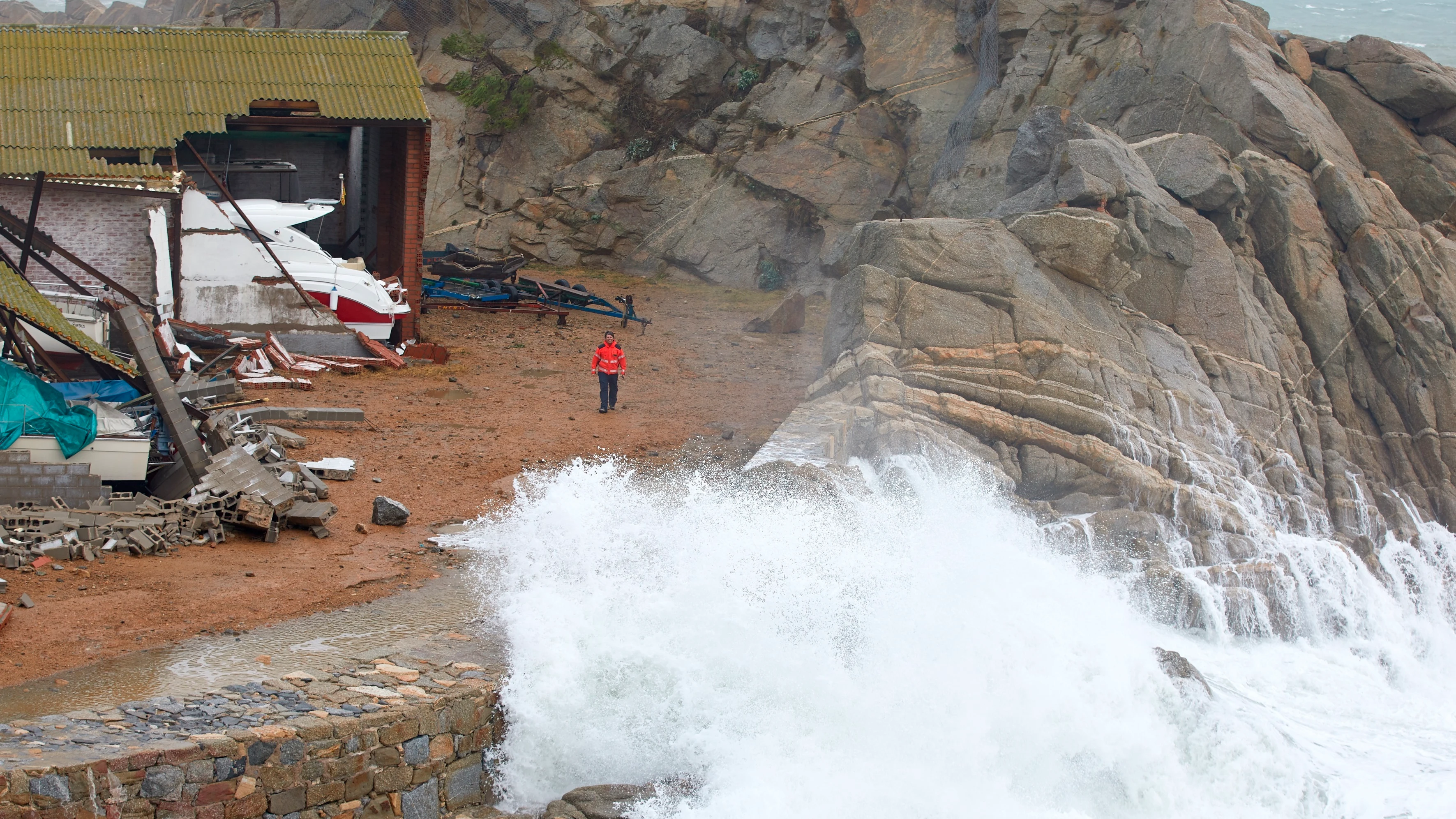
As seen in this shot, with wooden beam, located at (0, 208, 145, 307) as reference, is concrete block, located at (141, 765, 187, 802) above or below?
below

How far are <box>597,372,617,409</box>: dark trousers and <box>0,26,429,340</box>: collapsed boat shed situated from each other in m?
4.25

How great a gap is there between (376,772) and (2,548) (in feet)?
13.2

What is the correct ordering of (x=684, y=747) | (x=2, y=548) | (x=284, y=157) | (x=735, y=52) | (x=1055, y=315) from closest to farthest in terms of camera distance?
(x=684, y=747), (x=2, y=548), (x=1055, y=315), (x=284, y=157), (x=735, y=52)

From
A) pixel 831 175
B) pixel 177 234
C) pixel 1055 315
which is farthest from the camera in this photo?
pixel 831 175

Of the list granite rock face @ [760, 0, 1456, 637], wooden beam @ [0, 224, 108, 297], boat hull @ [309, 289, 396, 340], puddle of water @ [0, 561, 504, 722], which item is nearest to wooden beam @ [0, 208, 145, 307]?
wooden beam @ [0, 224, 108, 297]

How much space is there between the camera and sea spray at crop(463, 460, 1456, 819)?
328 inches

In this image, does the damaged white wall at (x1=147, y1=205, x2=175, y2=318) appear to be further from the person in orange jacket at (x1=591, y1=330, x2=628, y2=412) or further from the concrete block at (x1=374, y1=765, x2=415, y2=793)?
the concrete block at (x1=374, y1=765, x2=415, y2=793)

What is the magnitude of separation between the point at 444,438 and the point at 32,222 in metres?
6.35

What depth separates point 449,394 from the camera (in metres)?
16.0

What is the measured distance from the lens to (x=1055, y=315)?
45.9 feet

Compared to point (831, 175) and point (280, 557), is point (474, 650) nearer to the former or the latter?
point (280, 557)

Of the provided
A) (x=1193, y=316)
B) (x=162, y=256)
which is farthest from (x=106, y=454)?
(x=1193, y=316)

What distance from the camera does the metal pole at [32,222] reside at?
15.1 meters

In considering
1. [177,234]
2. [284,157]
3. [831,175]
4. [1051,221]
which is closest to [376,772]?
[1051,221]
